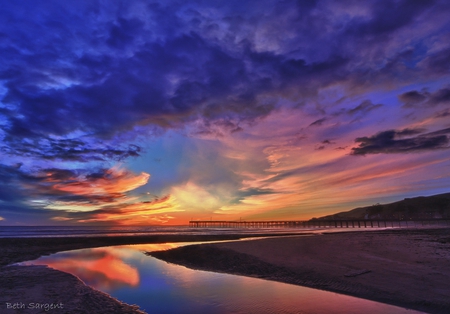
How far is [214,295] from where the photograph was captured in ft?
39.7

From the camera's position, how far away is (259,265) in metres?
19.2

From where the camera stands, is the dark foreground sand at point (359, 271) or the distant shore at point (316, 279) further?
the dark foreground sand at point (359, 271)

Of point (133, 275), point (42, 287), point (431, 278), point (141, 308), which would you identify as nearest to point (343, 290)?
point (431, 278)

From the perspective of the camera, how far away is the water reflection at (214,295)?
1005 centimetres

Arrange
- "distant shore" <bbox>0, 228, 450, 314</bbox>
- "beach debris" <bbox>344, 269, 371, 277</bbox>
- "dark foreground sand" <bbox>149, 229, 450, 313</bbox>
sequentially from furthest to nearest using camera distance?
"beach debris" <bbox>344, 269, 371, 277</bbox>, "dark foreground sand" <bbox>149, 229, 450, 313</bbox>, "distant shore" <bbox>0, 228, 450, 314</bbox>

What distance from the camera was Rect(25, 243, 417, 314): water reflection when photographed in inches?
396

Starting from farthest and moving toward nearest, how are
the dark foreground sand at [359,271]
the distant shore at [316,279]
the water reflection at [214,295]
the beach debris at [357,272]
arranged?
1. the beach debris at [357,272]
2. the dark foreground sand at [359,271]
3. the distant shore at [316,279]
4. the water reflection at [214,295]
